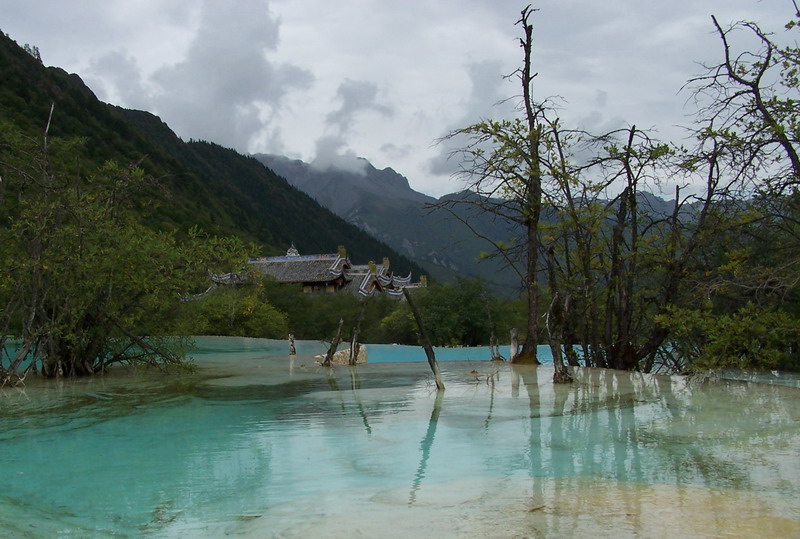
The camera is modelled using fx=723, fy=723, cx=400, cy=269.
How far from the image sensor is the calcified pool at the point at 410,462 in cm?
389

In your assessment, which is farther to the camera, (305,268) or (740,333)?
(305,268)

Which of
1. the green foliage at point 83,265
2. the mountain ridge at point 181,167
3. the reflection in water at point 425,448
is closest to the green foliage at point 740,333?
the reflection in water at point 425,448

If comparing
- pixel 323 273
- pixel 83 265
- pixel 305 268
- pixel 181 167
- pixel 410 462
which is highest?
pixel 181 167

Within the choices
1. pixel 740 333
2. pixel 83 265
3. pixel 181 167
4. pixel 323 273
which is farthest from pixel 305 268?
pixel 740 333

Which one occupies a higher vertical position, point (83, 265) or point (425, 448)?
point (83, 265)

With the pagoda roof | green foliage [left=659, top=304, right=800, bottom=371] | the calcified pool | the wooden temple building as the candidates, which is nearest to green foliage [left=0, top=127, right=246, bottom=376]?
the calcified pool

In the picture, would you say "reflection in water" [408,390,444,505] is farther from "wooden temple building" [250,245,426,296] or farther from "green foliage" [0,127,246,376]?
"wooden temple building" [250,245,426,296]

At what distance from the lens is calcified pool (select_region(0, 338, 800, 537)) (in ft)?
12.8

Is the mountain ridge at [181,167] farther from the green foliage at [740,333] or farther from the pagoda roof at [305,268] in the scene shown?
the green foliage at [740,333]

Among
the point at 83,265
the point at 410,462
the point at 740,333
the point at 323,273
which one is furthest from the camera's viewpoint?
the point at 323,273

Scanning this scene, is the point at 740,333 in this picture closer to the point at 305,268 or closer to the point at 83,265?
the point at 83,265

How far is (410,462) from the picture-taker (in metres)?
5.43

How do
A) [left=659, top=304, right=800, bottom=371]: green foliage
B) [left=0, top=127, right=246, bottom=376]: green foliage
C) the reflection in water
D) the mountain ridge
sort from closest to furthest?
the reflection in water → [left=659, top=304, right=800, bottom=371]: green foliage → [left=0, top=127, right=246, bottom=376]: green foliage → the mountain ridge

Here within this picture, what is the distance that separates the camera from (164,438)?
21.6 ft
